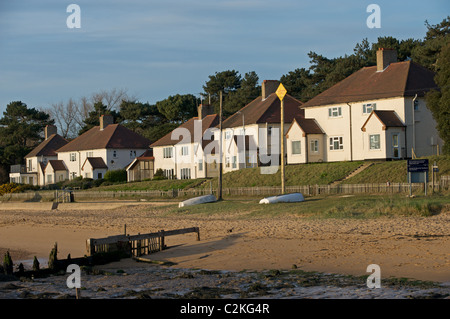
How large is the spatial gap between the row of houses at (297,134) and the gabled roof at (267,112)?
105 millimetres

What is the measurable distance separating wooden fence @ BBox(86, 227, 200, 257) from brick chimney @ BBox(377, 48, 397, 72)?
38.5 meters

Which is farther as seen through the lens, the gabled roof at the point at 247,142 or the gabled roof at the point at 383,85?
the gabled roof at the point at 247,142

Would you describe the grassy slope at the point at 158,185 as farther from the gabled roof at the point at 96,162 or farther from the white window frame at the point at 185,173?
the gabled roof at the point at 96,162

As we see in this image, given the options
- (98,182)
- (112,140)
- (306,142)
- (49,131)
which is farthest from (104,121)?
(306,142)

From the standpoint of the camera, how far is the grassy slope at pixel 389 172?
142 ft

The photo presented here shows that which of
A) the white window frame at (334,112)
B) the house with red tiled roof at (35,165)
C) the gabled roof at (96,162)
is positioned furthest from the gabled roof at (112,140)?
the white window frame at (334,112)

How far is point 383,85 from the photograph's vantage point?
180 feet

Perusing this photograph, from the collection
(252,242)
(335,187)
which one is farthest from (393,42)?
(252,242)

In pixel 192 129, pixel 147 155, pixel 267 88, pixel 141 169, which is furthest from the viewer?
pixel 147 155

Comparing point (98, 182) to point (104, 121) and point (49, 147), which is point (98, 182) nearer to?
point (104, 121)

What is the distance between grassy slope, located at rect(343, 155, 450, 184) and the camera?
1700 inches

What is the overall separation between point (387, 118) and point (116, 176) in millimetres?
39680
